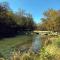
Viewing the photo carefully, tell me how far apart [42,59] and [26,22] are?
300 ft

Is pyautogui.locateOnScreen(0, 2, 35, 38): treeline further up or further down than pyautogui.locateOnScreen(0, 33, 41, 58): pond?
further up

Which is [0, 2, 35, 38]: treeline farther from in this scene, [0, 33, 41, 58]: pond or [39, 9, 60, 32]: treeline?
[0, 33, 41, 58]: pond

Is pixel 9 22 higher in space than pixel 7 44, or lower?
higher

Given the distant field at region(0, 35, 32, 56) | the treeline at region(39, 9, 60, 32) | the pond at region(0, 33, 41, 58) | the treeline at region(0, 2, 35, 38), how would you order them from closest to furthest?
the pond at region(0, 33, 41, 58), the distant field at region(0, 35, 32, 56), the treeline at region(39, 9, 60, 32), the treeline at region(0, 2, 35, 38)

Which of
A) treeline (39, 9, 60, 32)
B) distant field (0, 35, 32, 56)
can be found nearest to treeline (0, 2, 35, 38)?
treeline (39, 9, 60, 32)

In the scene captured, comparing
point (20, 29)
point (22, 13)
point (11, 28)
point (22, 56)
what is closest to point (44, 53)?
point (22, 56)

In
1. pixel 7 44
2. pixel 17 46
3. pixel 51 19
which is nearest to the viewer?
pixel 17 46

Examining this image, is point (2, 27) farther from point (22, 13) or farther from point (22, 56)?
point (22, 56)

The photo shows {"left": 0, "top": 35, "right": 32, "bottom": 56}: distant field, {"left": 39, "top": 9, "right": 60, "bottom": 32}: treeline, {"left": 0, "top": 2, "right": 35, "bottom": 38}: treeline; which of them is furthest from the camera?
{"left": 0, "top": 2, "right": 35, "bottom": 38}: treeline

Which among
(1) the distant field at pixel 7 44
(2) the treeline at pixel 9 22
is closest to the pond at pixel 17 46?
(1) the distant field at pixel 7 44

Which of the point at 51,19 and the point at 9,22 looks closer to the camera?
the point at 51,19

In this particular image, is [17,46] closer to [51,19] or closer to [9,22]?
[51,19]

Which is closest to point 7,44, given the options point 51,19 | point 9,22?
point 51,19

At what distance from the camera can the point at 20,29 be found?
91.8 metres
